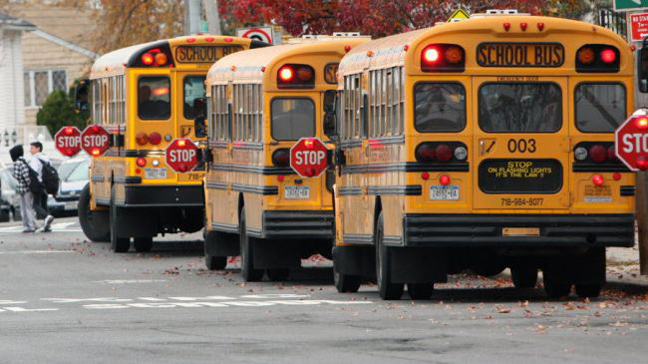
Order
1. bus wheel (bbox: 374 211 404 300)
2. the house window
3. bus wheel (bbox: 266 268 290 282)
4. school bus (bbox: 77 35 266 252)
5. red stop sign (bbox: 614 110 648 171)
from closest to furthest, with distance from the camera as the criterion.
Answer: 1. red stop sign (bbox: 614 110 648 171)
2. bus wheel (bbox: 374 211 404 300)
3. bus wheel (bbox: 266 268 290 282)
4. school bus (bbox: 77 35 266 252)
5. the house window

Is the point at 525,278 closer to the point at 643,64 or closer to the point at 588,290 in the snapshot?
the point at 588,290

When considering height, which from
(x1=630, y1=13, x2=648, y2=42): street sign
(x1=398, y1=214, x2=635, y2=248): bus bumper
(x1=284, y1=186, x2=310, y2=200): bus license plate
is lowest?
(x1=398, y1=214, x2=635, y2=248): bus bumper

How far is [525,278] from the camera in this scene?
20562 mm

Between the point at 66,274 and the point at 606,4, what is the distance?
15.8 m

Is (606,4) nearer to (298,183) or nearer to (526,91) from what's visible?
(298,183)

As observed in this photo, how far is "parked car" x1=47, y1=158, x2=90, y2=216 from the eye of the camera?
43.2 m

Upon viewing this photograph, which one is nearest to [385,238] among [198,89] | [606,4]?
[198,89]

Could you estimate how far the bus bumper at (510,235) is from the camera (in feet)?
57.7

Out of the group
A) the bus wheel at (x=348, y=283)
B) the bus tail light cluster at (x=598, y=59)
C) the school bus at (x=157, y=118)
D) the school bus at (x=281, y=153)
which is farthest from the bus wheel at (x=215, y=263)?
the bus tail light cluster at (x=598, y=59)

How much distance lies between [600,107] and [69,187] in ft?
87.0

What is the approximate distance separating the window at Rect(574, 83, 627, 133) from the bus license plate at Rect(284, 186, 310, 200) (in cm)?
470

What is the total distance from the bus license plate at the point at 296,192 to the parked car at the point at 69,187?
70.5 feet

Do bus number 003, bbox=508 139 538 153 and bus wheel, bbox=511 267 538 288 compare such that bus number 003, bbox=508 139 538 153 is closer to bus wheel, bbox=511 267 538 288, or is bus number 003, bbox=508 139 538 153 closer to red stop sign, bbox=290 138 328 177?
bus wheel, bbox=511 267 538 288

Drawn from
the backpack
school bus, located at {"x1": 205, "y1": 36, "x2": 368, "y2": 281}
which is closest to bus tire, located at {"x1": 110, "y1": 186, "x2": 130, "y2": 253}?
school bus, located at {"x1": 205, "y1": 36, "x2": 368, "y2": 281}
